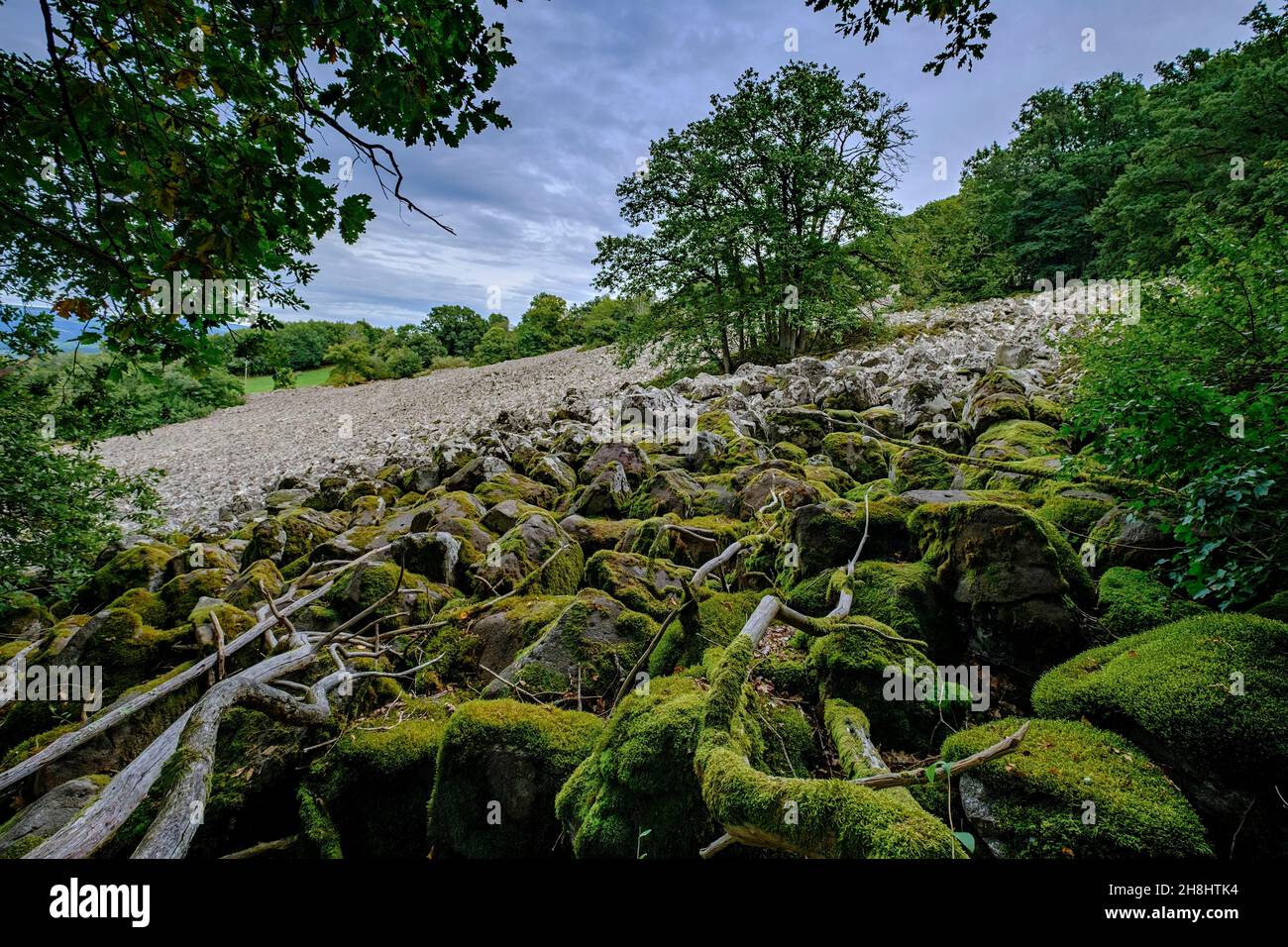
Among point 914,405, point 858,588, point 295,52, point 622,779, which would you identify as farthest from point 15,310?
point 914,405

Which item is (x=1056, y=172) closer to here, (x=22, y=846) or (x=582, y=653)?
(x=582, y=653)

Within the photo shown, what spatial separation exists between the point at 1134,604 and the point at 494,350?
4940 cm

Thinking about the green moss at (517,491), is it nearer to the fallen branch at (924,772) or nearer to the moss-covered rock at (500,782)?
the moss-covered rock at (500,782)

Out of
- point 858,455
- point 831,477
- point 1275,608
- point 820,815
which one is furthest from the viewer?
point 858,455

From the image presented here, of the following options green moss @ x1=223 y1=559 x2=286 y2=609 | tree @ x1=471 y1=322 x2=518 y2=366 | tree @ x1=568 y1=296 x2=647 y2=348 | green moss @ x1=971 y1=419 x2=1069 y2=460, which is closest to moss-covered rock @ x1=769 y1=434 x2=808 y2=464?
Result: green moss @ x1=971 y1=419 x2=1069 y2=460

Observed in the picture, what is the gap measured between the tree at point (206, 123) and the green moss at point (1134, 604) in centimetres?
517

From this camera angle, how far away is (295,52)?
9.14 ft

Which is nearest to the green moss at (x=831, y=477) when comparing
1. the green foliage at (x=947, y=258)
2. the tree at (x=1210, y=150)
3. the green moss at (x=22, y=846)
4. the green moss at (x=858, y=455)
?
the green moss at (x=858, y=455)

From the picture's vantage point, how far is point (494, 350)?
158 ft

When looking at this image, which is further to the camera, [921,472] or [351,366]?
[351,366]

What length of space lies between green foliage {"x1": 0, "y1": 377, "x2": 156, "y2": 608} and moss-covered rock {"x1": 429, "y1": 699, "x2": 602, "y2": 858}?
762 centimetres

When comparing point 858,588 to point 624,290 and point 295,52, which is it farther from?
point 624,290

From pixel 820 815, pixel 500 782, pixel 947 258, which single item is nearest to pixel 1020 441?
pixel 820 815
